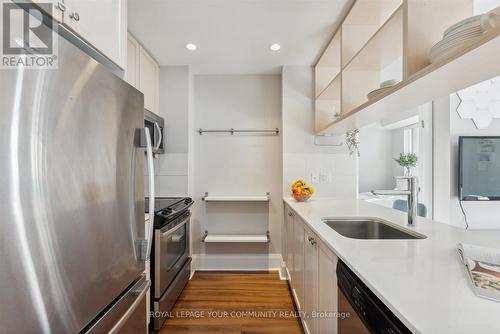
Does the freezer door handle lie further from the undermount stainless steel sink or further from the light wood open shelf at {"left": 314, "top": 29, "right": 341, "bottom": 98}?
the light wood open shelf at {"left": 314, "top": 29, "right": 341, "bottom": 98}

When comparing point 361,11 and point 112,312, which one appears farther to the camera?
point 361,11

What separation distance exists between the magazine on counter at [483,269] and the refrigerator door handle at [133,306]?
1194mm

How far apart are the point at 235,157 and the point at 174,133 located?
81 centimetres

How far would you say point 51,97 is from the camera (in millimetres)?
669

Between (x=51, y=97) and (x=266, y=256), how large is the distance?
2854 mm

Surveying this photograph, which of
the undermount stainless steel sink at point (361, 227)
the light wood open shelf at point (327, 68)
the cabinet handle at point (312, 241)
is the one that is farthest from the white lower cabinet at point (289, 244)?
the light wood open shelf at point (327, 68)

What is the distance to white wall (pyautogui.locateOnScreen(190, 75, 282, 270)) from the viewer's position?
3.10m

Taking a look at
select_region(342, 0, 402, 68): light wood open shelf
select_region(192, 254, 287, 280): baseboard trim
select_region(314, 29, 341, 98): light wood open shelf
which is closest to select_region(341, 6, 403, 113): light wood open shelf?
select_region(342, 0, 402, 68): light wood open shelf

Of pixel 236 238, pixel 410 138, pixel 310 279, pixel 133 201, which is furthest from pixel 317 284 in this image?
pixel 410 138

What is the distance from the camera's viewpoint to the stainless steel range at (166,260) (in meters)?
1.91

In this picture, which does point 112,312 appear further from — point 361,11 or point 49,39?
point 361,11

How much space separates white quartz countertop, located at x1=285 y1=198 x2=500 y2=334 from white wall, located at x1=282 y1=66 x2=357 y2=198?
151 cm

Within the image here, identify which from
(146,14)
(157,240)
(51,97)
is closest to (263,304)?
(157,240)

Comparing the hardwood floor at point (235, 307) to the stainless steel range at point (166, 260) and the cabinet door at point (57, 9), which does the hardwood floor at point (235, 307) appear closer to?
the stainless steel range at point (166, 260)
